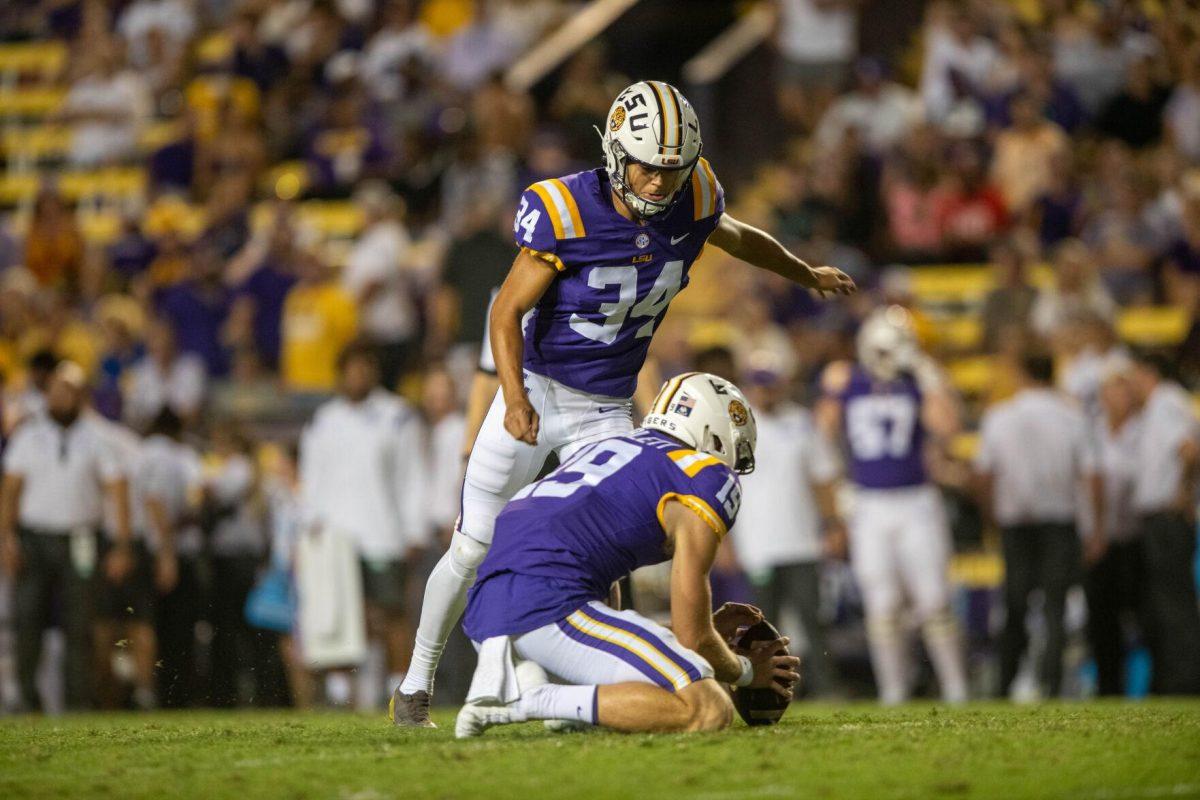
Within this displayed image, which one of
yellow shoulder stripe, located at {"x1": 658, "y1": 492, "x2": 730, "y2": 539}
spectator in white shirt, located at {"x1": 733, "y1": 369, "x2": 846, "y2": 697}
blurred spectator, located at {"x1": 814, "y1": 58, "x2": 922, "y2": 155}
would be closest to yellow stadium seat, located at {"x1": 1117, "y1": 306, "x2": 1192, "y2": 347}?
spectator in white shirt, located at {"x1": 733, "y1": 369, "x2": 846, "y2": 697}

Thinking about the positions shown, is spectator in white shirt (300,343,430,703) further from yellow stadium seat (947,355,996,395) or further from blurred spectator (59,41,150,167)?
blurred spectator (59,41,150,167)

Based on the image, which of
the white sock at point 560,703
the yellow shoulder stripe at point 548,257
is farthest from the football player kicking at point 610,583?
the yellow shoulder stripe at point 548,257

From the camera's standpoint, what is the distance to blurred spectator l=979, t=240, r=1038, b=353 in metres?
12.6

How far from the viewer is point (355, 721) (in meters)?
7.62

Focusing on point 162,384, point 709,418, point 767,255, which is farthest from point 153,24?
point 709,418

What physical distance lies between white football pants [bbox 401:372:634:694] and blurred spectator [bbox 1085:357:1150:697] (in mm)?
5638

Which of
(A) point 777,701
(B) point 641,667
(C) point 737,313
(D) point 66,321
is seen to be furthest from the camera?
(D) point 66,321

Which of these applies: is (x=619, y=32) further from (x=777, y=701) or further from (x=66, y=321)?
(x=777, y=701)

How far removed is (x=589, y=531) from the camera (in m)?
5.80

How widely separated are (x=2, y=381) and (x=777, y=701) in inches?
368

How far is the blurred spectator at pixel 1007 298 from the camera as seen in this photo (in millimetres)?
12594

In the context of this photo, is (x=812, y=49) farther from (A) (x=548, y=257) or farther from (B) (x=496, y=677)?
(B) (x=496, y=677)

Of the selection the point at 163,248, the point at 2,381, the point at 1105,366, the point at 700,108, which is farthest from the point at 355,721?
the point at 700,108

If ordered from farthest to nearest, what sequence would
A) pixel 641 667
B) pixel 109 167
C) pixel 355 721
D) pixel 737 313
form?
1. pixel 109 167
2. pixel 737 313
3. pixel 355 721
4. pixel 641 667
